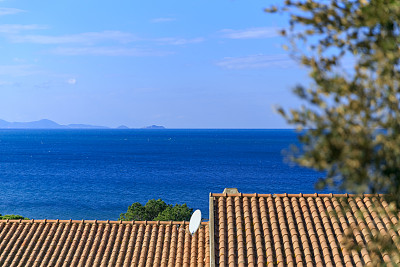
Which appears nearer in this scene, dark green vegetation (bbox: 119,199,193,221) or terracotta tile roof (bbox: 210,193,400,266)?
terracotta tile roof (bbox: 210,193,400,266)

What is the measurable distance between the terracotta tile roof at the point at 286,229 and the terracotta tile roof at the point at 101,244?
1.57 meters

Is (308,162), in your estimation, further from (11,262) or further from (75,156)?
(75,156)

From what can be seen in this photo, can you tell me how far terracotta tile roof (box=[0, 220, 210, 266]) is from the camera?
14656 millimetres

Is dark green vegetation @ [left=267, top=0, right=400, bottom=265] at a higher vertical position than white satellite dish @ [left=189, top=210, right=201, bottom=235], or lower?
higher

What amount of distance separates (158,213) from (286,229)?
954 inches

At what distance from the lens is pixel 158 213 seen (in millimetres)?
36500

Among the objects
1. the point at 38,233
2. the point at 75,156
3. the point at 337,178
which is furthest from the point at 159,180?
the point at 337,178

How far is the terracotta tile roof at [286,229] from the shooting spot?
12.0m

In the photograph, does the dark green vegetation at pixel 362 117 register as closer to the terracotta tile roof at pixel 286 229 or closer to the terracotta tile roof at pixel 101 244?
the terracotta tile roof at pixel 286 229

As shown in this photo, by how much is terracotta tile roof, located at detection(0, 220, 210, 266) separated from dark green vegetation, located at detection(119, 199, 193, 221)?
56.5ft

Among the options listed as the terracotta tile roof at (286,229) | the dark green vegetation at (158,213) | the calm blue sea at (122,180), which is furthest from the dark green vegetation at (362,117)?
the calm blue sea at (122,180)

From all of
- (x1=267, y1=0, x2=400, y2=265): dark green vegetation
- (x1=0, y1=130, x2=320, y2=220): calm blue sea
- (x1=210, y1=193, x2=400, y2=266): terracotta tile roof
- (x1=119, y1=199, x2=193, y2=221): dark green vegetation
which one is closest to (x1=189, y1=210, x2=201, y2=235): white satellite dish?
(x1=210, y1=193, x2=400, y2=266): terracotta tile roof

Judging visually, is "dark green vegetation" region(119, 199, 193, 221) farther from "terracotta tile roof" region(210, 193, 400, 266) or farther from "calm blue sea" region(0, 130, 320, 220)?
"terracotta tile roof" region(210, 193, 400, 266)

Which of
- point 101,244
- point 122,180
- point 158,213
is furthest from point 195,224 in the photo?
point 122,180
